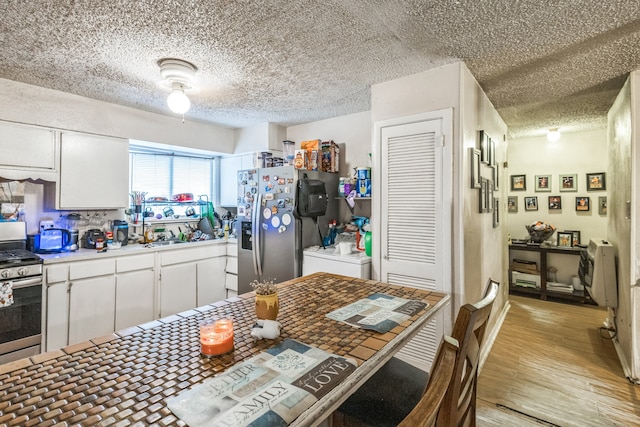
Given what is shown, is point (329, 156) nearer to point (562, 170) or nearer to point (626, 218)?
point (626, 218)

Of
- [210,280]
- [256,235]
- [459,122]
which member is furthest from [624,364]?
[210,280]

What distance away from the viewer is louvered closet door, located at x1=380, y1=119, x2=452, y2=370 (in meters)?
2.37

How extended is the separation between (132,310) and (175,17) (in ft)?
8.92

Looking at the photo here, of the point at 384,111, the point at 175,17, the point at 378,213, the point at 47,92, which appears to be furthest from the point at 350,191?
the point at 47,92

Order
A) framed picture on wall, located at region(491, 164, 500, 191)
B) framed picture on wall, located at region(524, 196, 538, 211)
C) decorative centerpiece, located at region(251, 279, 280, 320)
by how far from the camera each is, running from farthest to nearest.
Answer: framed picture on wall, located at region(524, 196, 538, 211), framed picture on wall, located at region(491, 164, 500, 191), decorative centerpiece, located at region(251, 279, 280, 320)

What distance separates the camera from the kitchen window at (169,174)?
393 cm

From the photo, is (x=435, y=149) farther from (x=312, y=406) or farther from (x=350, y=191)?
(x=312, y=406)

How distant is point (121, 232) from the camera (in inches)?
134

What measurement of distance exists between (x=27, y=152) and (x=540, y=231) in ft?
19.9

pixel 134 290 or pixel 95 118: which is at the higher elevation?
pixel 95 118

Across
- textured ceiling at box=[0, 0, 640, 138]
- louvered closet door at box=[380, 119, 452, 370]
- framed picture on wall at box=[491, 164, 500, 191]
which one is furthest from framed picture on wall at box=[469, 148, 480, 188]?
framed picture on wall at box=[491, 164, 500, 191]

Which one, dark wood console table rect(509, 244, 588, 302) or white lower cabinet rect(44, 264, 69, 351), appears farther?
dark wood console table rect(509, 244, 588, 302)

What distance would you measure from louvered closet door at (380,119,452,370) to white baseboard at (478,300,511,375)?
0.60 metres

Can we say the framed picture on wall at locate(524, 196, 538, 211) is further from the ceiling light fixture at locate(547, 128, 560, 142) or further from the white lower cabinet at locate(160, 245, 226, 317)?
the white lower cabinet at locate(160, 245, 226, 317)
